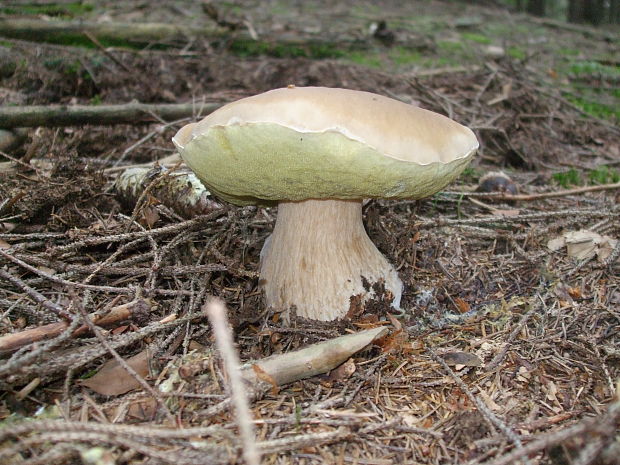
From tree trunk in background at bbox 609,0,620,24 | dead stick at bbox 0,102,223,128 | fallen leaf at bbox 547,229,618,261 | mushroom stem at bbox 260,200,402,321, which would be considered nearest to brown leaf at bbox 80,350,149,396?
mushroom stem at bbox 260,200,402,321

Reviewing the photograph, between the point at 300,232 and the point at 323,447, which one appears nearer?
the point at 323,447

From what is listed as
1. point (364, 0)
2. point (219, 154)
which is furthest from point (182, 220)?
point (364, 0)

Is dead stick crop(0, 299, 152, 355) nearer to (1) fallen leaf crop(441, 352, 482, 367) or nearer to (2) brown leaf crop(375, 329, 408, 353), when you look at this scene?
(2) brown leaf crop(375, 329, 408, 353)

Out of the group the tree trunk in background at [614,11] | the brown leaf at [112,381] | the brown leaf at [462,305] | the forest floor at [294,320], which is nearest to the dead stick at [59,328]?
the forest floor at [294,320]

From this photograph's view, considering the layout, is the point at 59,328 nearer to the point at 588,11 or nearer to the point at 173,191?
the point at 173,191

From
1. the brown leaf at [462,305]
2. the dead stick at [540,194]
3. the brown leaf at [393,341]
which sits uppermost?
the dead stick at [540,194]

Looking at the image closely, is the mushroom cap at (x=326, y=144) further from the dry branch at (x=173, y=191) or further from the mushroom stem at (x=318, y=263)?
the dry branch at (x=173, y=191)

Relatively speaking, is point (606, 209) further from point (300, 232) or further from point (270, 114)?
point (270, 114)
